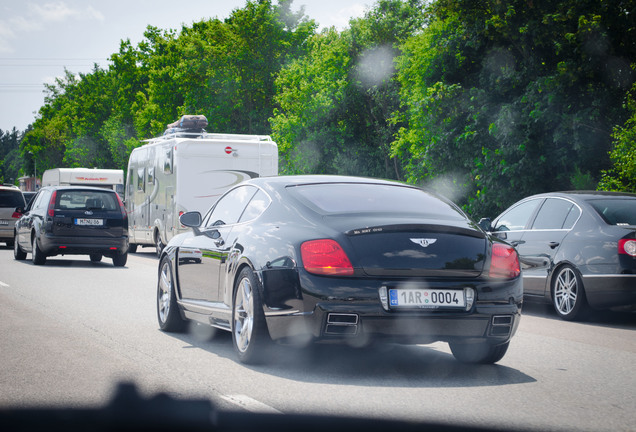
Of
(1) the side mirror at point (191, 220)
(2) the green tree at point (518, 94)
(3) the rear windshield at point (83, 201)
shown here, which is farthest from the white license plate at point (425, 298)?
(2) the green tree at point (518, 94)

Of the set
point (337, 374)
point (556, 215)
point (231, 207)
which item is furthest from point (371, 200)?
point (556, 215)

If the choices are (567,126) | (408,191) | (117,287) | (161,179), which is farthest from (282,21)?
(408,191)

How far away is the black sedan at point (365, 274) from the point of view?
19.4 ft

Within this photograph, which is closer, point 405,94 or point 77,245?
point 77,245

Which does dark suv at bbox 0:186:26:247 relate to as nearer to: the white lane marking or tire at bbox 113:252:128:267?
tire at bbox 113:252:128:267

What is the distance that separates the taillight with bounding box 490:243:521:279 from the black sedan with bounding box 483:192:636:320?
3608mm

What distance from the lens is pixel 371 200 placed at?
6812 mm

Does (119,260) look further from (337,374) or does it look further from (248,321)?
(337,374)

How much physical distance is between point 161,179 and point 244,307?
1527 cm

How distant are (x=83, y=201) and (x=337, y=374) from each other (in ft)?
45.8

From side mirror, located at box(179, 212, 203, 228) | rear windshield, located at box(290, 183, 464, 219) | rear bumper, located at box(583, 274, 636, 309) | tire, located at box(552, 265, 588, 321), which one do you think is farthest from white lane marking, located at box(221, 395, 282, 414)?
tire, located at box(552, 265, 588, 321)

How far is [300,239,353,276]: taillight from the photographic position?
5.96 metres

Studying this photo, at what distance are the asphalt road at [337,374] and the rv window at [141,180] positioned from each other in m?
13.6

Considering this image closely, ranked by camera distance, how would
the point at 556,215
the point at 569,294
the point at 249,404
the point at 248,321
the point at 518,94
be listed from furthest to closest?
the point at 518,94
the point at 556,215
the point at 569,294
the point at 248,321
the point at 249,404
